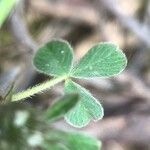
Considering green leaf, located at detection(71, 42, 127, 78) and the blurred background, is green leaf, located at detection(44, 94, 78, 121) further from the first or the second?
the blurred background

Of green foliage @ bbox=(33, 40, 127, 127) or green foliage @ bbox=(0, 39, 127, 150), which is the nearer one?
green foliage @ bbox=(0, 39, 127, 150)

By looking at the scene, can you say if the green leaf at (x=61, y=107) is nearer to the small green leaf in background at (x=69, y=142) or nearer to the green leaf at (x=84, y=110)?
the small green leaf in background at (x=69, y=142)

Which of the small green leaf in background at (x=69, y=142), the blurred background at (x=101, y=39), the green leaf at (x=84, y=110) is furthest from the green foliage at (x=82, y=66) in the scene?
the blurred background at (x=101, y=39)

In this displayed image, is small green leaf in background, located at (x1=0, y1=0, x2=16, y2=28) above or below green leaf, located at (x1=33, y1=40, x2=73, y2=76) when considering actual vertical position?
above

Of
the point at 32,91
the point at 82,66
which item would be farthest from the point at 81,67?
the point at 32,91

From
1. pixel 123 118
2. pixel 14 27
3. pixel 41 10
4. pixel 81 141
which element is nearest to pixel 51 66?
pixel 81 141

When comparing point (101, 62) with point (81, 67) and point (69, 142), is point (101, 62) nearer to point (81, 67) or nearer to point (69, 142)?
point (81, 67)

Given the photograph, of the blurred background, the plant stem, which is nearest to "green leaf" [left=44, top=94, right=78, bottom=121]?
the plant stem

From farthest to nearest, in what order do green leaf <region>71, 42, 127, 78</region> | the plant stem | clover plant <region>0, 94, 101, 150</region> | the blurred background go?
the blurred background → green leaf <region>71, 42, 127, 78</region> → the plant stem → clover plant <region>0, 94, 101, 150</region>
